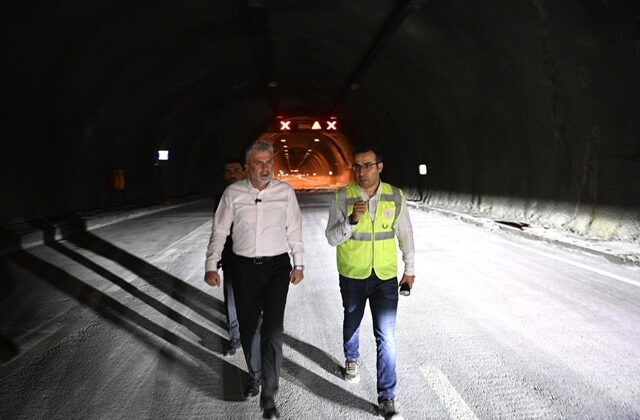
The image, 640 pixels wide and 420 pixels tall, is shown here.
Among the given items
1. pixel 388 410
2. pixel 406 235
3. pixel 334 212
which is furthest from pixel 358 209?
pixel 388 410

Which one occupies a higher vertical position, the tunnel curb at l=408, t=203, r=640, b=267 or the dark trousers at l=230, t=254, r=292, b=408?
the dark trousers at l=230, t=254, r=292, b=408

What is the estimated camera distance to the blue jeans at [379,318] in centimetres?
322

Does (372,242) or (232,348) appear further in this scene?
(232,348)

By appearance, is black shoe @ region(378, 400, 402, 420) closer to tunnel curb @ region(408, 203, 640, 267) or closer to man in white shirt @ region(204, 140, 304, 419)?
man in white shirt @ region(204, 140, 304, 419)

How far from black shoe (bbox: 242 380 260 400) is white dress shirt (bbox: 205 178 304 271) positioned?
93 cm

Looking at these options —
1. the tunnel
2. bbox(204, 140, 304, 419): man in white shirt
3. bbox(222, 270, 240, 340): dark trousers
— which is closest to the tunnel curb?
the tunnel

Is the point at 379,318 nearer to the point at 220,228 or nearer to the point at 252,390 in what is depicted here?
the point at 252,390

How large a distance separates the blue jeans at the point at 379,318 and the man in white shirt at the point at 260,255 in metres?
0.45

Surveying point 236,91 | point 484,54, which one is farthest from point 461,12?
point 236,91

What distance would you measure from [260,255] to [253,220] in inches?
Result: 10.4

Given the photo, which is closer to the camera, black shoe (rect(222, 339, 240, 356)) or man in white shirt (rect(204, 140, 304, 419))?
man in white shirt (rect(204, 140, 304, 419))

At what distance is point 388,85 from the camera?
19.3 metres

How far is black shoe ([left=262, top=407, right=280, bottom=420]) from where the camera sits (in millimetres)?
3176

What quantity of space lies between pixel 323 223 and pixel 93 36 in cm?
794
